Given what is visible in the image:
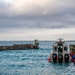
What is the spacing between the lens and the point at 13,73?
2404 inches

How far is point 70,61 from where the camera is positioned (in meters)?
80.9

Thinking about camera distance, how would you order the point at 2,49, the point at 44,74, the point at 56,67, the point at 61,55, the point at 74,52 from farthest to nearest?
the point at 2,49
the point at 74,52
the point at 61,55
the point at 56,67
the point at 44,74

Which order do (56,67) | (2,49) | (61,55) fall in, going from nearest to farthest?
(56,67) → (61,55) → (2,49)

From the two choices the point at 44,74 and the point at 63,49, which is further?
the point at 63,49

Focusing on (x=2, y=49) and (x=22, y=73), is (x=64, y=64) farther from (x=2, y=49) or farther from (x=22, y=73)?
(x=2, y=49)

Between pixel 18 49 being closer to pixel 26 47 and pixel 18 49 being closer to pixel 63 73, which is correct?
pixel 26 47

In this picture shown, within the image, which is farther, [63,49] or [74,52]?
[74,52]

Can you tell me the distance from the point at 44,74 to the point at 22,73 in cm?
442

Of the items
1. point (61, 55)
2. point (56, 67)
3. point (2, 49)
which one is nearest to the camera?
point (56, 67)

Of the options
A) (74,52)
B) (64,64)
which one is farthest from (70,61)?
(74,52)

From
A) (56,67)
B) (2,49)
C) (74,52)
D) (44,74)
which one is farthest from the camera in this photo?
(2,49)

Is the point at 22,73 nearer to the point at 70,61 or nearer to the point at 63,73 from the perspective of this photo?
the point at 63,73

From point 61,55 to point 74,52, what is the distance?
12.2m

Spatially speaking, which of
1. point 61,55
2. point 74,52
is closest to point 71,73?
point 61,55
